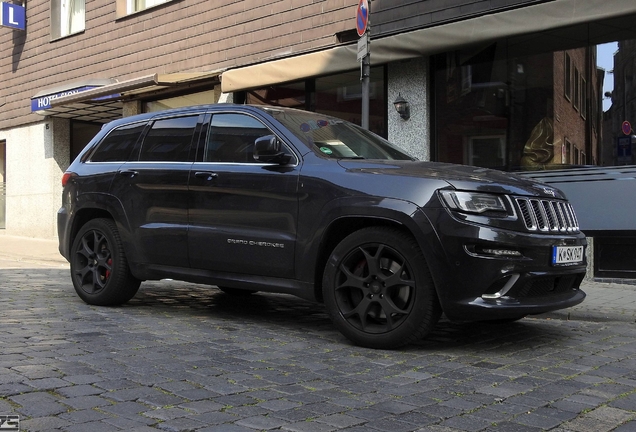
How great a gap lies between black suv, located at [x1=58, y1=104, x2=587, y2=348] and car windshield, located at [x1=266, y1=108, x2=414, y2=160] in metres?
0.02

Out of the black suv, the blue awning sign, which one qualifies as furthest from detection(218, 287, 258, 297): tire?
the blue awning sign

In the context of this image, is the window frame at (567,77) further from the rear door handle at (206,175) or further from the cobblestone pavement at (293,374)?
the rear door handle at (206,175)

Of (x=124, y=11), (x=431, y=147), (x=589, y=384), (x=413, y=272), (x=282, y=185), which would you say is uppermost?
(x=124, y=11)

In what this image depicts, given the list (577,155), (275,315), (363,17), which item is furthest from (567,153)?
(275,315)

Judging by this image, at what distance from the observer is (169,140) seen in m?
6.54

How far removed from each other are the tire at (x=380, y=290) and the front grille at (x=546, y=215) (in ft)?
2.49

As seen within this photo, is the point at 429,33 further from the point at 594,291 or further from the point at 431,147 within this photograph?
the point at 594,291

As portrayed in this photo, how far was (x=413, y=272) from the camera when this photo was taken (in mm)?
4844

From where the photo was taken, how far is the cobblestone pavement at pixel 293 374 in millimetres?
3410

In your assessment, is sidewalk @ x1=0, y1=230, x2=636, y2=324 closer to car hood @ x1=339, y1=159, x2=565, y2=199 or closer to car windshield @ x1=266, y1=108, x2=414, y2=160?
car hood @ x1=339, y1=159, x2=565, y2=199

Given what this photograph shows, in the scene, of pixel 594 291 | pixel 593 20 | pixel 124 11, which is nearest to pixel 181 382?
pixel 594 291

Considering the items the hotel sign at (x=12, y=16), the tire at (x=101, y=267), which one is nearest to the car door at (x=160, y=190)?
the tire at (x=101, y=267)

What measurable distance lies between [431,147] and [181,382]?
317 inches

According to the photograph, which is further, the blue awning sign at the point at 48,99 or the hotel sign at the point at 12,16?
the hotel sign at the point at 12,16
